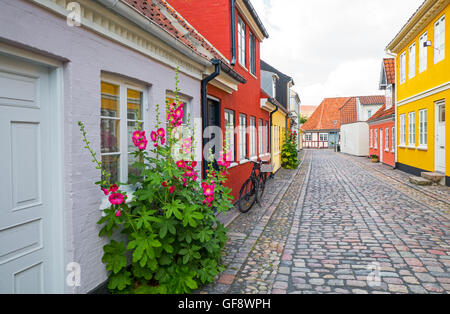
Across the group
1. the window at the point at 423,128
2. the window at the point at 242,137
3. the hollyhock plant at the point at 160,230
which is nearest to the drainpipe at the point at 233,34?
the window at the point at 242,137

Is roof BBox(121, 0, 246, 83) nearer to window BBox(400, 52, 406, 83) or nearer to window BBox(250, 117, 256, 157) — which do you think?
window BBox(250, 117, 256, 157)

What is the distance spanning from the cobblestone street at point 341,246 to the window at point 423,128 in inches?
190

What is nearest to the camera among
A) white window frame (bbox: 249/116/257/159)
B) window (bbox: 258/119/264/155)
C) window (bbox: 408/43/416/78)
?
white window frame (bbox: 249/116/257/159)

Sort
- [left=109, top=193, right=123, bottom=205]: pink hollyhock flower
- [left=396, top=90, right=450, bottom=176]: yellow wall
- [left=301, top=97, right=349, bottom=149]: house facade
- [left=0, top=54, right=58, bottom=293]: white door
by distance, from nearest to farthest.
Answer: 1. [left=0, top=54, right=58, bottom=293]: white door
2. [left=109, top=193, right=123, bottom=205]: pink hollyhock flower
3. [left=396, top=90, right=450, bottom=176]: yellow wall
4. [left=301, top=97, right=349, bottom=149]: house facade

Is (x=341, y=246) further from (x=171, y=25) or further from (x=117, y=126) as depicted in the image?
(x=171, y=25)

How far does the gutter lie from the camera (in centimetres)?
341

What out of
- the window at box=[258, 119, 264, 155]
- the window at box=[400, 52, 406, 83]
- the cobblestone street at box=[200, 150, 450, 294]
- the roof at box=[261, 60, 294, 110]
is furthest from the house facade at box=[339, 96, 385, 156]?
the cobblestone street at box=[200, 150, 450, 294]

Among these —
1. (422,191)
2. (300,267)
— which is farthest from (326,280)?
(422,191)

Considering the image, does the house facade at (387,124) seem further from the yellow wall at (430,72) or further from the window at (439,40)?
the window at (439,40)

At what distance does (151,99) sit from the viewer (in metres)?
4.56

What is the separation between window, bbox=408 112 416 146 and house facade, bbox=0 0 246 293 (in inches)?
581

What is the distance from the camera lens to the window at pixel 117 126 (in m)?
3.78
